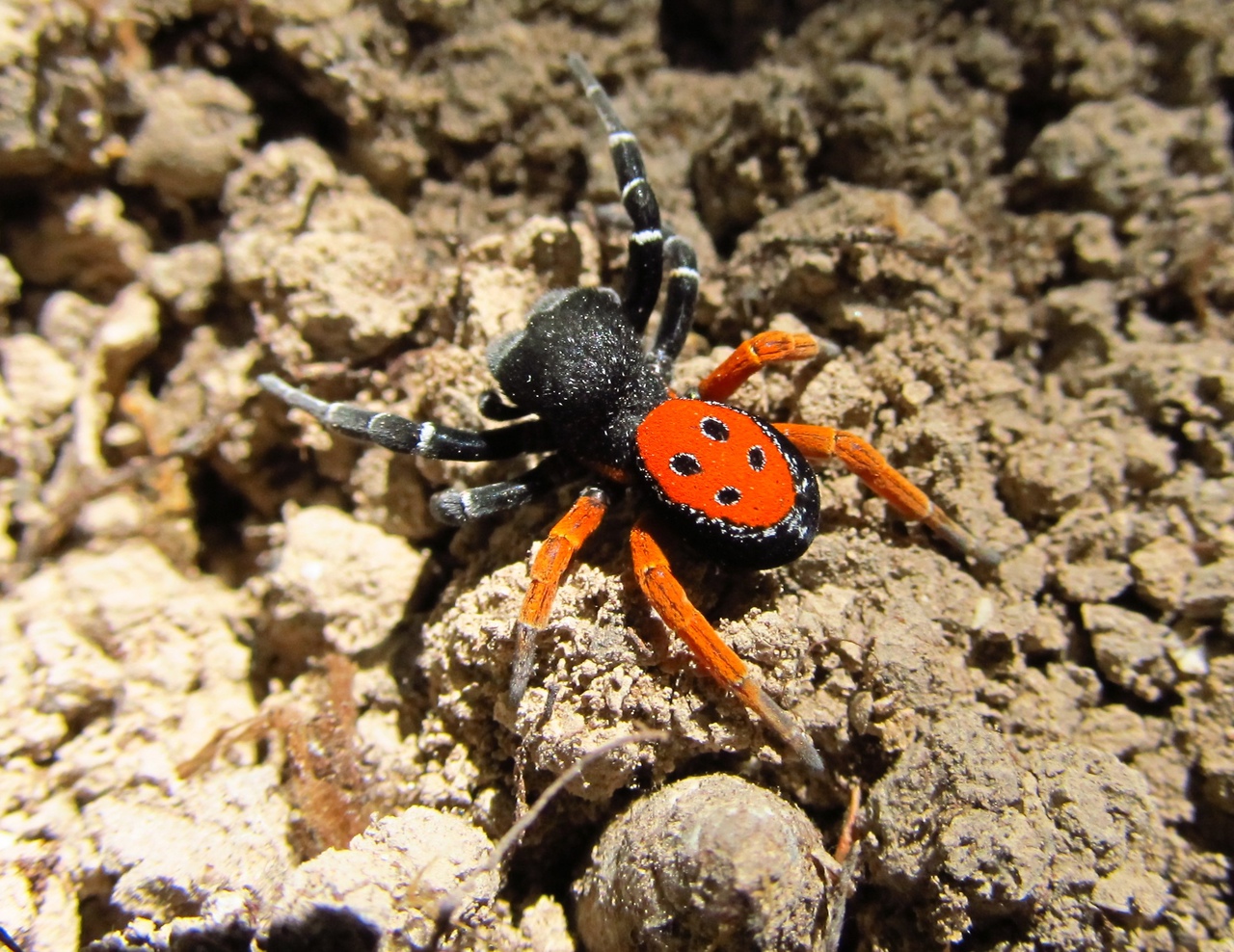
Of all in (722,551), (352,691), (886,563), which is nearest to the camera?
(722,551)

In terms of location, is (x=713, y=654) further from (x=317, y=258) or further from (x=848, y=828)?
(x=317, y=258)

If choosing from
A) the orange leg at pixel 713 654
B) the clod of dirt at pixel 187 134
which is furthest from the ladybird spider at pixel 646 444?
the clod of dirt at pixel 187 134

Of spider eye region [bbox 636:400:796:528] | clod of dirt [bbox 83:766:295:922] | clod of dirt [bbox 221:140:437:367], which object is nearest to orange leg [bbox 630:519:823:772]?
spider eye region [bbox 636:400:796:528]

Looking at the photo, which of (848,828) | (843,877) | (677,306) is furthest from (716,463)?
(843,877)

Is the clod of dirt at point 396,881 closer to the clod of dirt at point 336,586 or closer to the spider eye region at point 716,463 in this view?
the clod of dirt at point 336,586

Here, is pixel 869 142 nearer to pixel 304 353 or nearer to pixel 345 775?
pixel 304 353

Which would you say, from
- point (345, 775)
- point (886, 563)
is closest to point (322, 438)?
point (345, 775)
